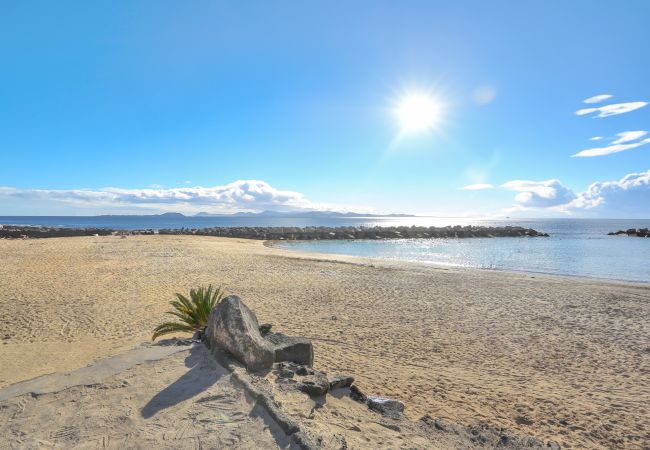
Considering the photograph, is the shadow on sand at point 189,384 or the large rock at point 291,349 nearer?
the shadow on sand at point 189,384

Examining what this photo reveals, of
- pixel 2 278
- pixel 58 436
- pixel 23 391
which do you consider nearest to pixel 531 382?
pixel 58 436

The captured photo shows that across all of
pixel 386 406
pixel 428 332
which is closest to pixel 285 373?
pixel 386 406

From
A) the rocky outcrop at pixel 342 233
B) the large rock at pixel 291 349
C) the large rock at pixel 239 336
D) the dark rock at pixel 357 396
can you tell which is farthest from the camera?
the rocky outcrop at pixel 342 233

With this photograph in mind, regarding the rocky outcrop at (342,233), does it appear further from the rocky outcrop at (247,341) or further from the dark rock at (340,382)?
the dark rock at (340,382)

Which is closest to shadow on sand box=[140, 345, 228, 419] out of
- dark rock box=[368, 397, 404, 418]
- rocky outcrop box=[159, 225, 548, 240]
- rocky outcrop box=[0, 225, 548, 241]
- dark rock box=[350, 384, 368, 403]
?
dark rock box=[350, 384, 368, 403]

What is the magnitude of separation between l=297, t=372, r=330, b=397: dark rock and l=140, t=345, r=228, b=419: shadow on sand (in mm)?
1084

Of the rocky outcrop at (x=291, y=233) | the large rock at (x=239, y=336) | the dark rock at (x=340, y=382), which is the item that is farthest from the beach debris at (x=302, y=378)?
the rocky outcrop at (x=291, y=233)

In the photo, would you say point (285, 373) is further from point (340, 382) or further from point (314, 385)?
point (340, 382)

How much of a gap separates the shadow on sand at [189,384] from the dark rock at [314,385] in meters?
1.08

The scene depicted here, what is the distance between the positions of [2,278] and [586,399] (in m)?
19.2

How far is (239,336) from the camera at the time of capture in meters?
5.84

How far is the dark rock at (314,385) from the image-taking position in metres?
5.13

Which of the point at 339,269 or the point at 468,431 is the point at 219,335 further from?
the point at 339,269

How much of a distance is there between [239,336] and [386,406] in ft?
7.44
